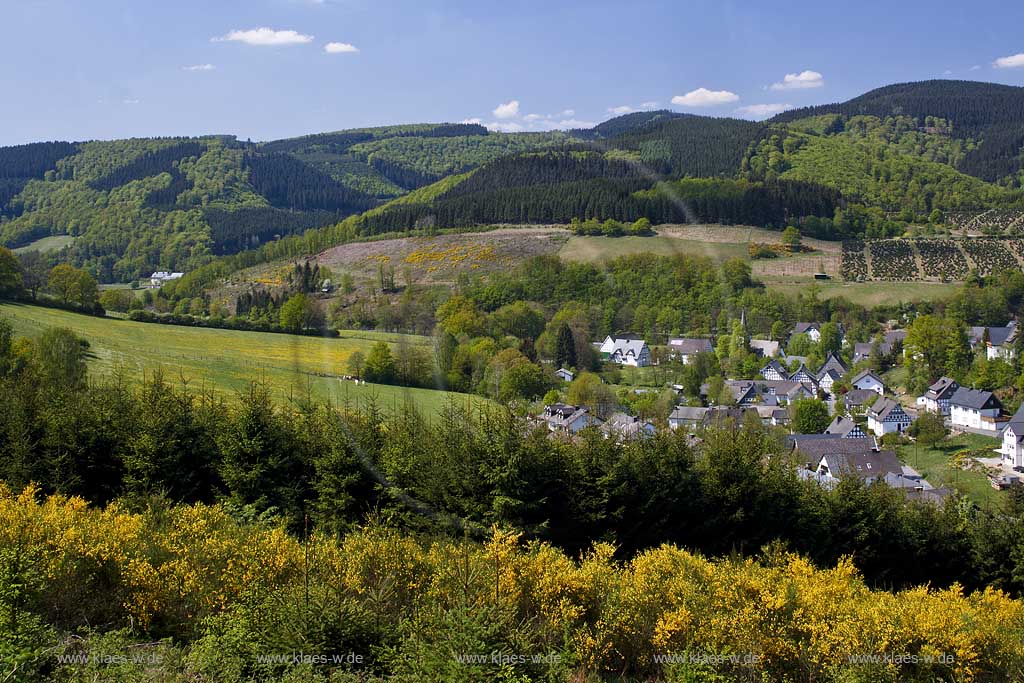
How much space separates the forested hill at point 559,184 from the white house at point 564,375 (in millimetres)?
32472

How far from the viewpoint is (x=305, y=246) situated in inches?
2291

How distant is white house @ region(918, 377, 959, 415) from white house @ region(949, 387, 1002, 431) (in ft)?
1.63

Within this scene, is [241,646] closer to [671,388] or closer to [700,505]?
[700,505]

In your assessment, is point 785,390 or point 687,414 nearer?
point 687,414

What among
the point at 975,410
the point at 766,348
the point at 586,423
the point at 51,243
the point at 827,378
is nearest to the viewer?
the point at 586,423

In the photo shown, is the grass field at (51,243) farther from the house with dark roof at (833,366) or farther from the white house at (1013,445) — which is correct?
the white house at (1013,445)

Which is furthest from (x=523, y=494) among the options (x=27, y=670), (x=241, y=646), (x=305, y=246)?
(x=305, y=246)

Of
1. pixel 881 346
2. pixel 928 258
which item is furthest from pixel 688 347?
pixel 928 258

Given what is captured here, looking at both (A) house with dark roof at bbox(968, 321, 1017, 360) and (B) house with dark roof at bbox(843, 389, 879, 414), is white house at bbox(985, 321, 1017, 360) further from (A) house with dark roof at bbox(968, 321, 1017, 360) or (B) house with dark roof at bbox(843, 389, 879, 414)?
(B) house with dark roof at bbox(843, 389, 879, 414)

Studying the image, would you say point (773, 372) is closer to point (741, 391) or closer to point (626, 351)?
point (741, 391)

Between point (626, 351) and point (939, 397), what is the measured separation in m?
16.4

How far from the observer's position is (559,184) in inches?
2987

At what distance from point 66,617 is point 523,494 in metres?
6.24

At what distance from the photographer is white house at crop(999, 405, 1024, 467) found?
103ft
